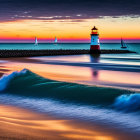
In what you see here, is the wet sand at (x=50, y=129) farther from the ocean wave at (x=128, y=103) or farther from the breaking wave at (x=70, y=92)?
the breaking wave at (x=70, y=92)

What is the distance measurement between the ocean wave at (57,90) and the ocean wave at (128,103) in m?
0.40

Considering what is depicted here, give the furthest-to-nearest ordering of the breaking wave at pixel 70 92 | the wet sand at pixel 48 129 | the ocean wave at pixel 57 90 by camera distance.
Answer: the ocean wave at pixel 57 90
the breaking wave at pixel 70 92
the wet sand at pixel 48 129

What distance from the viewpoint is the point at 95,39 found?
4303cm

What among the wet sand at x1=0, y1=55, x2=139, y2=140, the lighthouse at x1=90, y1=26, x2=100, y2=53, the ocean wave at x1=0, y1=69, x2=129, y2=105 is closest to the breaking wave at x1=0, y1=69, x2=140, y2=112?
the ocean wave at x1=0, y1=69, x2=129, y2=105

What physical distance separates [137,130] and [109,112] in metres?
2.16

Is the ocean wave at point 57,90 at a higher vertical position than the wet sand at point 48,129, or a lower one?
lower

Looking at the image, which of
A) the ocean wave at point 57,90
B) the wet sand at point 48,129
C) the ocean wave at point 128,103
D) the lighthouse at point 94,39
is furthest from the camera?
the lighthouse at point 94,39

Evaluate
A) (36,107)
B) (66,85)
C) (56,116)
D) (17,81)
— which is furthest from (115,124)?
(17,81)

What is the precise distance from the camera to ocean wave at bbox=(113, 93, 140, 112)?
908 cm

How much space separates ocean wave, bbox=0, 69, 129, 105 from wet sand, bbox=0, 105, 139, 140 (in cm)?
303

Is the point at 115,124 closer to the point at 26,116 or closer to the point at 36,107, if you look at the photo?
the point at 26,116

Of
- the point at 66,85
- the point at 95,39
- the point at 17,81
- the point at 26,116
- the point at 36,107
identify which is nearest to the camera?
the point at 26,116

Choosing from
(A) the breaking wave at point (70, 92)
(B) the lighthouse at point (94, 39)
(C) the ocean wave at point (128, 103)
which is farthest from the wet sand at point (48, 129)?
(B) the lighthouse at point (94, 39)

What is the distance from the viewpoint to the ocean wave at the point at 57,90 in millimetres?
11078
